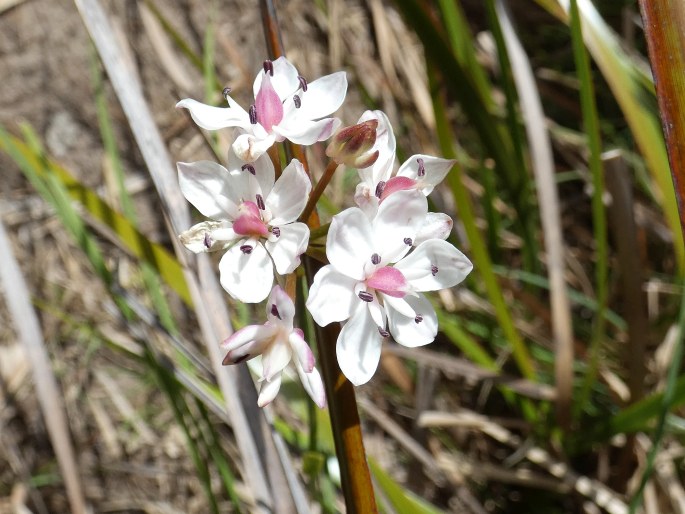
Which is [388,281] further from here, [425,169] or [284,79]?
[284,79]

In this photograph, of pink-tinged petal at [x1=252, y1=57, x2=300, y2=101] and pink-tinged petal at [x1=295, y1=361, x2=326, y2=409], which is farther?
pink-tinged petal at [x1=252, y1=57, x2=300, y2=101]

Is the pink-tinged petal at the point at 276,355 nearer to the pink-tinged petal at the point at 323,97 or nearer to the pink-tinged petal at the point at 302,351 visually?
the pink-tinged petal at the point at 302,351

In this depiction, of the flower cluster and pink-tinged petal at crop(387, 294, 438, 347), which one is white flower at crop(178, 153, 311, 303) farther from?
pink-tinged petal at crop(387, 294, 438, 347)

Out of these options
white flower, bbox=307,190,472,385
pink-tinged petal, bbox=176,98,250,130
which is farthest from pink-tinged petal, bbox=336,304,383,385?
pink-tinged petal, bbox=176,98,250,130

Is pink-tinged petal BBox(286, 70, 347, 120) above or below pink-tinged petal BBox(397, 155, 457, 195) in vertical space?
above


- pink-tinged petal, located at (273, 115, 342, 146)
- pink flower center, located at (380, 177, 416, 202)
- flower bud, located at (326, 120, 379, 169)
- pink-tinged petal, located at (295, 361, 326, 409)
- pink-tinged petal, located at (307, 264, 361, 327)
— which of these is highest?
pink-tinged petal, located at (273, 115, 342, 146)

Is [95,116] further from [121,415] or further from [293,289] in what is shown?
[293,289]

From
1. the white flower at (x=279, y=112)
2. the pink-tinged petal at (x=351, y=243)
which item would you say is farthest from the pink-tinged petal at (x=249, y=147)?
the pink-tinged petal at (x=351, y=243)
